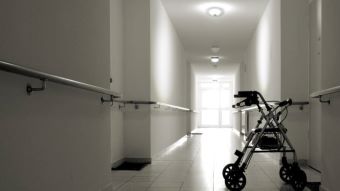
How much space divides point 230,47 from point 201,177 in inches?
299

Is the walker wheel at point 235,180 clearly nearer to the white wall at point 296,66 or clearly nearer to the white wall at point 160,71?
the white wall at point 296,66

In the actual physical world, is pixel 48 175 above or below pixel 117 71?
below

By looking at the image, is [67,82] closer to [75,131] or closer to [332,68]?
[75,131]

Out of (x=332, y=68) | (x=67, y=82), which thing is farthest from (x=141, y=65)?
(x=67, y=82)

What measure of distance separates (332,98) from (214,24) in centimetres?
564

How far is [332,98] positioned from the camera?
308 cm

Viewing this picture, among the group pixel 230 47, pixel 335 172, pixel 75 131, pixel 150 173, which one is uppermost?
pixel 230 47

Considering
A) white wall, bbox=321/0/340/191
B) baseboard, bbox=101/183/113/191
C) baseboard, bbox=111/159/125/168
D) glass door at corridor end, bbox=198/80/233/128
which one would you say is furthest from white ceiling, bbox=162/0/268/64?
glass door at corridor end, bbox=198/80/233/128

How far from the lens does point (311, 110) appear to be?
17.2 ft

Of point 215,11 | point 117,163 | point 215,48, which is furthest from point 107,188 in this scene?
point 215,48

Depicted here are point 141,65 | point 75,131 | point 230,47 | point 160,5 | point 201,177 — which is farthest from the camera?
point 230,47

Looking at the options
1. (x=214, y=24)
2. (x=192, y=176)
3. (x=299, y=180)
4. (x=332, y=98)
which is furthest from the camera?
(x=214, y=24)

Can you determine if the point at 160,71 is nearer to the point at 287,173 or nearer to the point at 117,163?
the point at 117,163

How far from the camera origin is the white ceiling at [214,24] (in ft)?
23.0
